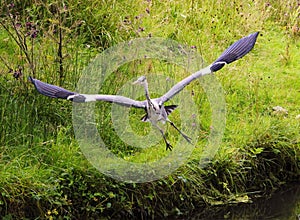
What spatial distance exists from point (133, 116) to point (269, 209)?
138 cm

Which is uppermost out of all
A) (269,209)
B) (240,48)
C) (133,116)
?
(240,48)

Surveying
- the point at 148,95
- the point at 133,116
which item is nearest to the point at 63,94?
the point at 148,95

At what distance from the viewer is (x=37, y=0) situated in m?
7.47

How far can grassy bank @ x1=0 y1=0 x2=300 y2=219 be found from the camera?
5824 millimetres

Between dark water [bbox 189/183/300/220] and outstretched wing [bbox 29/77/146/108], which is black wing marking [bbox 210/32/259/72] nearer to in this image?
outstretched wing [bbox 29/77/146/108]

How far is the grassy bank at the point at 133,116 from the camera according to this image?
5.82 m

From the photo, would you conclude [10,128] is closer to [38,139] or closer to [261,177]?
[38,139]

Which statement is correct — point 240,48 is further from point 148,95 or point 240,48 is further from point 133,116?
point 133,116

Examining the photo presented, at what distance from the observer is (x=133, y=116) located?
6727mm

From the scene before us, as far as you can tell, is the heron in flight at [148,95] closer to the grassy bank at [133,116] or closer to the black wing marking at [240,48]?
the black wing marking at [240,48]

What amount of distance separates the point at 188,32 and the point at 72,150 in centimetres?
245

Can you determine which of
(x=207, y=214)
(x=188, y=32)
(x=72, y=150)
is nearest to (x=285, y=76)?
(x=188, y=32)

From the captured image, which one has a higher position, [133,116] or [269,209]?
[133,116]

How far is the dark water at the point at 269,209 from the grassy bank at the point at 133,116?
2.9 inches
